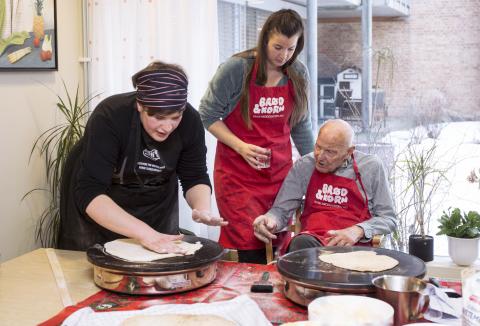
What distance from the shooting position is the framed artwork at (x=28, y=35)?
3146 mm

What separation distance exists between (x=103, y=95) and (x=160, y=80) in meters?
1.96

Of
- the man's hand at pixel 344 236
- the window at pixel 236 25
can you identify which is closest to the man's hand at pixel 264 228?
the man's hand at pixel 344 236

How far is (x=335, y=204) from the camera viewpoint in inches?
105

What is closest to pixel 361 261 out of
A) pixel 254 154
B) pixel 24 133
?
pixel 254 154

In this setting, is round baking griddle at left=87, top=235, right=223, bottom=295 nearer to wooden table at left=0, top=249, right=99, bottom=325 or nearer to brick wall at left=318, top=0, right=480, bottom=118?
wooden table at left=0, top=249, right=99, bottom=325

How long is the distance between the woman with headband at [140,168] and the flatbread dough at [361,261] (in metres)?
0.45

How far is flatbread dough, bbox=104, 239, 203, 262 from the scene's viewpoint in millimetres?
1851

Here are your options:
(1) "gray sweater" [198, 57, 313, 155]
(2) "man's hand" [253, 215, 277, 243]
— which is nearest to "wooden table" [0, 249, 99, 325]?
(2) "man's hand" [253, 215, 277, 243]

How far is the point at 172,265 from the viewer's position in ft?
5.75

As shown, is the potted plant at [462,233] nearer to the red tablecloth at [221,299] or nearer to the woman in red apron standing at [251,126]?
the woman in red apron standing at [251,126]

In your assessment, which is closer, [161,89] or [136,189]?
[161,89]

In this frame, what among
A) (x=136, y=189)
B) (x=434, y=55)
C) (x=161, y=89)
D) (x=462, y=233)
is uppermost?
(x=434, y=55)

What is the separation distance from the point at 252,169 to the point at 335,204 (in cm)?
42

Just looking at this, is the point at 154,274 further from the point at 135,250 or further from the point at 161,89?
the point at 161,89
